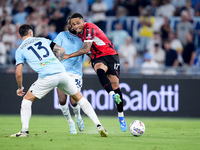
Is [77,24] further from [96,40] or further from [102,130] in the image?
[102,130]

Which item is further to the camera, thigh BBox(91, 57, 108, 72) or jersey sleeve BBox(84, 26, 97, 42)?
thigh BBox(91, 57, 108, 72)

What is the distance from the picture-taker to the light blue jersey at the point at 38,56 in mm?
7809

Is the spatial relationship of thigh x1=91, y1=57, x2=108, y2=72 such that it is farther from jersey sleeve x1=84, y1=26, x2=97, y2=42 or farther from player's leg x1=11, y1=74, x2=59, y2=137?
player's leg x1=11, y1=74, x2=59, y2=137

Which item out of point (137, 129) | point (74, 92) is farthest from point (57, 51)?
point (137, 129)

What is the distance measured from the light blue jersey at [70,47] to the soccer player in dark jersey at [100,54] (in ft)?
0.74

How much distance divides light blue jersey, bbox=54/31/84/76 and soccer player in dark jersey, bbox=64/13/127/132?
224 mm

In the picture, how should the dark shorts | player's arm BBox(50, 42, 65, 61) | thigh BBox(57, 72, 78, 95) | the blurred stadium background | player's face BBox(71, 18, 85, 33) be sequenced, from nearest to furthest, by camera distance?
1. thigh BBox(57, 72, 78, 95)
2. player's arm BBox(50, 42, 65, 61)
3. player's face BBox(71, 18, 85, 33)
4. the dark shorts
5. the blurred stadium background

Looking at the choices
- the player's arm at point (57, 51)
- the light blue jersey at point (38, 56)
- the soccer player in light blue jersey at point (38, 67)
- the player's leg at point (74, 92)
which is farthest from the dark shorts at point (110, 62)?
the light blue jersey at point (38, 56)

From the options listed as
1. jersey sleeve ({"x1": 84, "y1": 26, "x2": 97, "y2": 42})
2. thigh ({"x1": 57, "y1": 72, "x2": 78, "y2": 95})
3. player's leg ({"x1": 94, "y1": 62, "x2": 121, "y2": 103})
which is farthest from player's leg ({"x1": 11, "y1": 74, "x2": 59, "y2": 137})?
jersey sleeve ({"x1": 84, "y1": 26, "x2": 97, "y2": 42})

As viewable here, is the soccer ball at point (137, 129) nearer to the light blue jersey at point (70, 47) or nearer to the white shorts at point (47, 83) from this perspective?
the white shorts at point (47, 83)

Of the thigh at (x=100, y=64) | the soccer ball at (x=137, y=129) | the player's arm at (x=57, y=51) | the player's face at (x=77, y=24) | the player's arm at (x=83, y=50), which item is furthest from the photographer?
the thigh at (x=100, y=64)

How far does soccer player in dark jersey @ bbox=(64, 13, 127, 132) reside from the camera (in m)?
9.10

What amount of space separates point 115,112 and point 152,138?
6.32m

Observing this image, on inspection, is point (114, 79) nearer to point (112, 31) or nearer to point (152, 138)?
point (152, 138)
